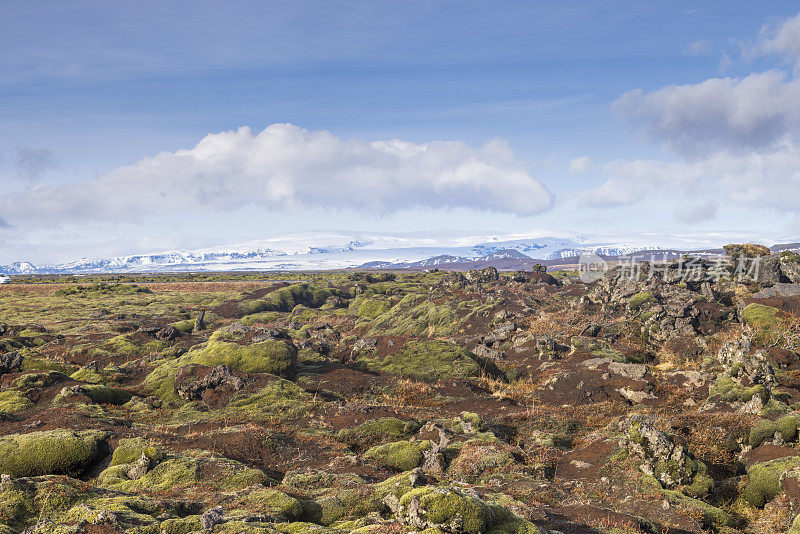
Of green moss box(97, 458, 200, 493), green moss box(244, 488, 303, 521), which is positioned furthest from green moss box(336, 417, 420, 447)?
green moss box(244, 488, 303, 521)

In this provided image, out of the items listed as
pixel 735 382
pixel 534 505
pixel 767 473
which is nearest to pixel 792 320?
pixel 735 382

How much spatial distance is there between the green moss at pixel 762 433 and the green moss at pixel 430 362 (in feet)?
68.3

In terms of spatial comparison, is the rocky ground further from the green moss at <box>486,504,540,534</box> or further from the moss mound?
the moss mound

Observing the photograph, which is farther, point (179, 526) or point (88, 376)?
point (88, 376)

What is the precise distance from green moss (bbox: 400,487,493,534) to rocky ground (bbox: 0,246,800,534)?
0.14 feet

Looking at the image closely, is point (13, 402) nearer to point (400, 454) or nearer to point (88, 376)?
point (88, 376)

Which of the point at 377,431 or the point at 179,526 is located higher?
the point at 179,526

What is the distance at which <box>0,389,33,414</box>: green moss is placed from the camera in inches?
1042

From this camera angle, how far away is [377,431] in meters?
24.6

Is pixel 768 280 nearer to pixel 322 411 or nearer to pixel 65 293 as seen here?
pixel 322 411

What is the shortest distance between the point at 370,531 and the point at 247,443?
40.4 ft

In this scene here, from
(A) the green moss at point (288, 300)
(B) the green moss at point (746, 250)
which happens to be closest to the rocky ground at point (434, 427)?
(B) the green moss at point (746, 250)

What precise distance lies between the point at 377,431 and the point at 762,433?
60.2 feet

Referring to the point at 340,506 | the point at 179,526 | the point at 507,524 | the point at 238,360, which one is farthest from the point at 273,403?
the point at 507,524
